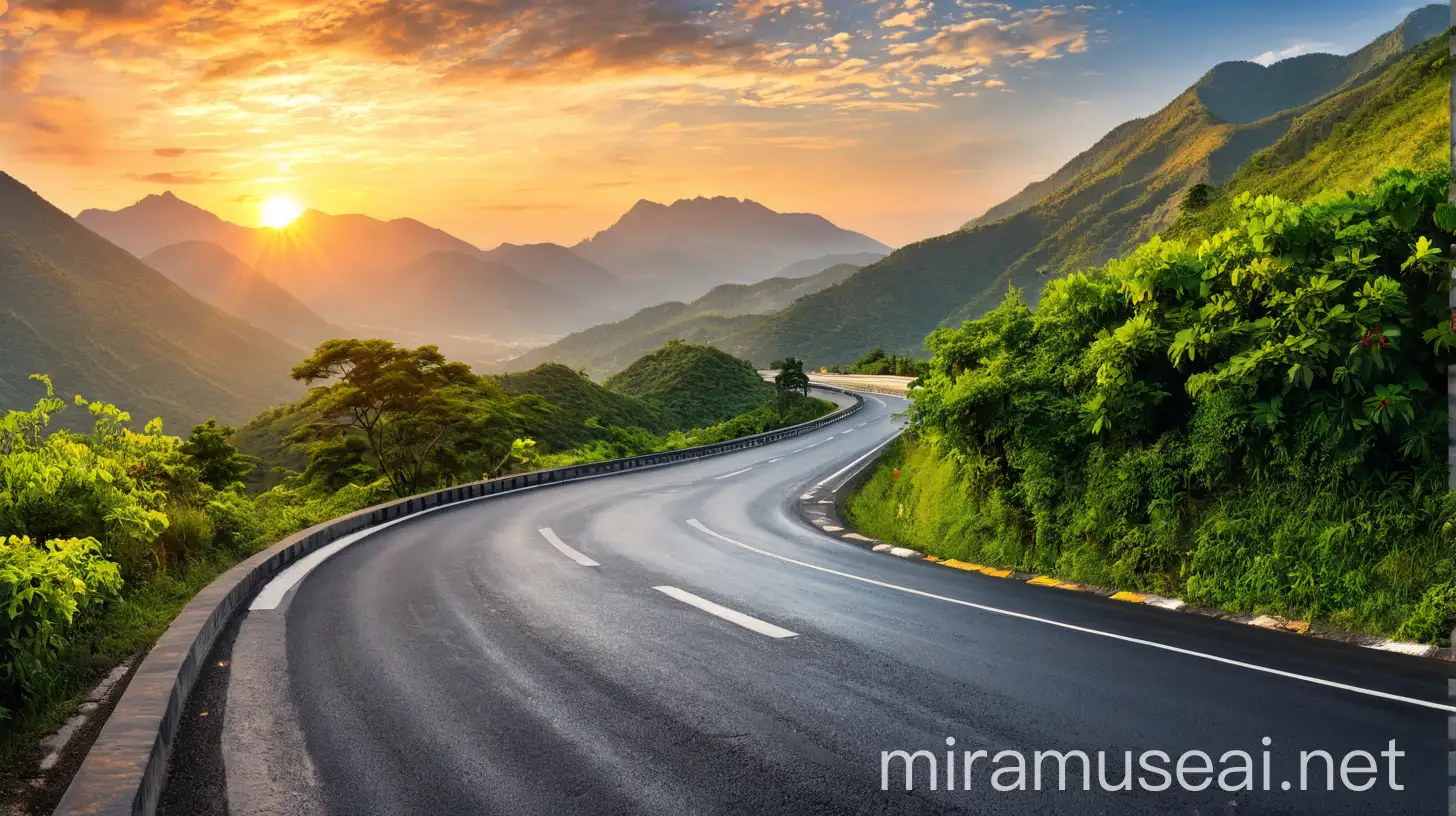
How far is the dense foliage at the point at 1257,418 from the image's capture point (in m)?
7.65

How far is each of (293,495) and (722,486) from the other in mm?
14153

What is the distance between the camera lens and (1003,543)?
11.5 metres

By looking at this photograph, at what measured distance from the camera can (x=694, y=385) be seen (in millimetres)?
84000

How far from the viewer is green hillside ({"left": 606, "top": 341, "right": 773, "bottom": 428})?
78562 millimetres

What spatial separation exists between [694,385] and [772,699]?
257ft

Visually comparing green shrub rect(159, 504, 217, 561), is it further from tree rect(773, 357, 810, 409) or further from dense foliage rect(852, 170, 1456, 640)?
tree rect(773, 357, 810, 409)

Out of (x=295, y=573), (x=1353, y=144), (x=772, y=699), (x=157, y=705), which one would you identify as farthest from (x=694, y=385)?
(x=157, y=705)

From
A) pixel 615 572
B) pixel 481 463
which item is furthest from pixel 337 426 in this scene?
pixel 615 572

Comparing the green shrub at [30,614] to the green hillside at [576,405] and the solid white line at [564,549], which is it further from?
the green hillside at [576,405]

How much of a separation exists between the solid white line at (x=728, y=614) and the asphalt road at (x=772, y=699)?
0.06 meters

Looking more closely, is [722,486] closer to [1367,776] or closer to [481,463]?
[481,463]

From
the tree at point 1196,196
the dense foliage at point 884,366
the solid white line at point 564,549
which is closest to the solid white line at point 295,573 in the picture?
the solid white line at point 564,549

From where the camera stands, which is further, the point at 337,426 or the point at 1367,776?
the point at 337,426

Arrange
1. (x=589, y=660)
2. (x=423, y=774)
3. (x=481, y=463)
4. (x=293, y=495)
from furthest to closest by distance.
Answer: (x=481, y=463) < (x=293, y=495) < (x=589, y=660) < (x=423, y=774)
